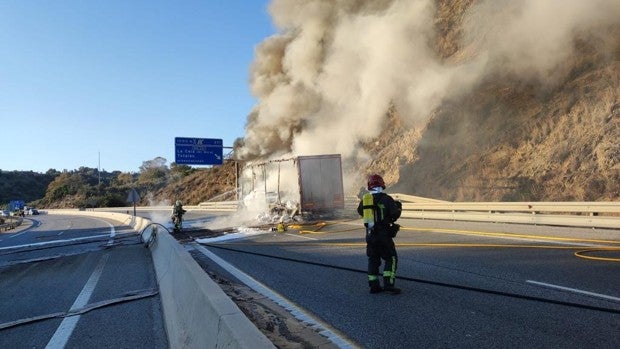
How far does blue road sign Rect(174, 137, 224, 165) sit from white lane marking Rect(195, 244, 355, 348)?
821 inches

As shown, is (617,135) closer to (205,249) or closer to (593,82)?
(593,82)

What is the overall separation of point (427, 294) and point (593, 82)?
16914 mm

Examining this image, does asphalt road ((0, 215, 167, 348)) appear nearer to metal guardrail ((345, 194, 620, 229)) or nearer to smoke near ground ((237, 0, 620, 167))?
metal guardrail ((345, 194, 620, 229))

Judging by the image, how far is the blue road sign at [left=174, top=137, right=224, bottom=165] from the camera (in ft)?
98.0

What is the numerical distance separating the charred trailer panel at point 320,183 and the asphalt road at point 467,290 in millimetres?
8424

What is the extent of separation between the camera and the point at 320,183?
20688mm


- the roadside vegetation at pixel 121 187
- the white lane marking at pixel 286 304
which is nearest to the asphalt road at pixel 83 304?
the white lane marking at pixel 286 304

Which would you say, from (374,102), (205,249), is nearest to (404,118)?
(374,102)

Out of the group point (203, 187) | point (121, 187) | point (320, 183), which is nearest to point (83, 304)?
point (320, 183)

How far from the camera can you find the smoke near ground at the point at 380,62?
68.5 feet

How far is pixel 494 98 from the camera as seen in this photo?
76.4 feet

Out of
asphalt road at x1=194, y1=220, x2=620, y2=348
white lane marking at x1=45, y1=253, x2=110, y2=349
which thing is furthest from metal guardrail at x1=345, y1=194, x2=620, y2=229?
white lane marking at x1=45, y1=253, x2=110, y2=349

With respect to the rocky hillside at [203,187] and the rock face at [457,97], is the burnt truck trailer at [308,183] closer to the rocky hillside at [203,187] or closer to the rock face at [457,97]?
the rock face at [457,97]

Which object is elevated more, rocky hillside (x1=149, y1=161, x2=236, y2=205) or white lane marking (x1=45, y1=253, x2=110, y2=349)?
rocky hillside (x1=149, y1=161, x2=236, y2=205)
